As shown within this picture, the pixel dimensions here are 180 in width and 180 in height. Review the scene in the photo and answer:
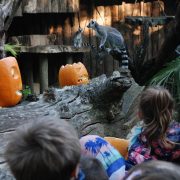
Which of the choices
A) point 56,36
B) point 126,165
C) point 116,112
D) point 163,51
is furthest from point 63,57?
point 126,165

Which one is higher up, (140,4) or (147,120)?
(140,4)

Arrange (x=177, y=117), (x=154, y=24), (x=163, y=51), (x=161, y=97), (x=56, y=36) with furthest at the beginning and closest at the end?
(x=56, y=36) → (x=154, y=24) → (x=163, y=51) → (x=177, y=117) → (x=161, y=97)

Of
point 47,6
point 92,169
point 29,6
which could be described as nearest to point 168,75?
point 92,169

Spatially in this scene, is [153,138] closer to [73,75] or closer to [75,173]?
[75,173]

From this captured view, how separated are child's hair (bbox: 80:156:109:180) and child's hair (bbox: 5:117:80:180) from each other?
165 millimetres

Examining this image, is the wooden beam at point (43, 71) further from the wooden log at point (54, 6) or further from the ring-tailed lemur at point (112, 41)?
the ring-tailed lemur at point (112, 41)

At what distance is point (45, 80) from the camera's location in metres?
6.44

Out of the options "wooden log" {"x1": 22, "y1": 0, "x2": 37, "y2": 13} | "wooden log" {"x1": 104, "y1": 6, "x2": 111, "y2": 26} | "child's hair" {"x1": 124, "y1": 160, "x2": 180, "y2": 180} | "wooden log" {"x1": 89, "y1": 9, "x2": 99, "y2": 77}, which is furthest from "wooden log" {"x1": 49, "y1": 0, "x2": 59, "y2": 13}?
"child's hair" {"x1": 124, "y1": 160, "x2": 180, "y2": 180}

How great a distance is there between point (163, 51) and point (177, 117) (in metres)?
1.35

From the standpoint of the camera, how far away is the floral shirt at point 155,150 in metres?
1.92

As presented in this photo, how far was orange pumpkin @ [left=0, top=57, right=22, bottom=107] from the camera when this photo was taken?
305 cm

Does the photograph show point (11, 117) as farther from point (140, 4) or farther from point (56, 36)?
point (140, 4)

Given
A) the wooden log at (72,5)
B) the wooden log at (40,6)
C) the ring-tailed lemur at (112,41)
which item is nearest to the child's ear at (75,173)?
the ring-tailed lemur at (112,41)

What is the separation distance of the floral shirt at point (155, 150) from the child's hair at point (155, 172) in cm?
94
